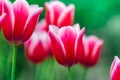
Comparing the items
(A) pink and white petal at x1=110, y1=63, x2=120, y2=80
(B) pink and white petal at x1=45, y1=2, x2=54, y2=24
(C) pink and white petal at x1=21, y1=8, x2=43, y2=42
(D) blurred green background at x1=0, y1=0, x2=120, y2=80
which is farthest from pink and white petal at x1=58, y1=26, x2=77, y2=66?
(D) blurred green background at x1=0, y1=0, x2=120, y2=80

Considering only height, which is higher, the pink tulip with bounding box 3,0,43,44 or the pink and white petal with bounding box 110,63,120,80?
the pink tulip with bounding box 3,0,43,44

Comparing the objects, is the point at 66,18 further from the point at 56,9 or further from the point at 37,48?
the point at 37,48

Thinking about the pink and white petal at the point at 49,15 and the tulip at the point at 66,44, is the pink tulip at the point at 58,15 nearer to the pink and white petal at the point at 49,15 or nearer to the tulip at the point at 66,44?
the pink and white petal at the point at 49,15

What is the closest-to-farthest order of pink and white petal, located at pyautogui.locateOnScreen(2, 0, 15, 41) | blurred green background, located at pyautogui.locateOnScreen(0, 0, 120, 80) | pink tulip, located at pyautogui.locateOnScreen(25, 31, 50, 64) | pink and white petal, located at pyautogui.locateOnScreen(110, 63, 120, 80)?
pink and white petal, located at pyautogui.locateOnScreen(110, 63, 120, 80) → pink and white petal, located at pyautogui.locateOnScreen(2, 0, 15, 41) → pink tulip, located at pyautogui.locateOnScreen(25, 31, 50, 64) → blurred green background, located at pyautogui.locateOnScreen(0, 0, 120, 80)

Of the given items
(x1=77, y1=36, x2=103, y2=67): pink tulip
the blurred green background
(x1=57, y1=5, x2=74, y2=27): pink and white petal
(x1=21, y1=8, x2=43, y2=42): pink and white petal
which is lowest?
the blurred green background

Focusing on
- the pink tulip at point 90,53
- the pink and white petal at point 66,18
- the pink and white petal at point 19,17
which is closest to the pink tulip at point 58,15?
the pink and white petal at point 66,18

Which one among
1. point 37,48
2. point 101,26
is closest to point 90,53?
point 37,48

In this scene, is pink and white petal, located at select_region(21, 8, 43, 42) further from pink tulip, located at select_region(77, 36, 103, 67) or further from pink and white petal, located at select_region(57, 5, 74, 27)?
pink tulip, located at select_region(77, 36, 103, 67)
